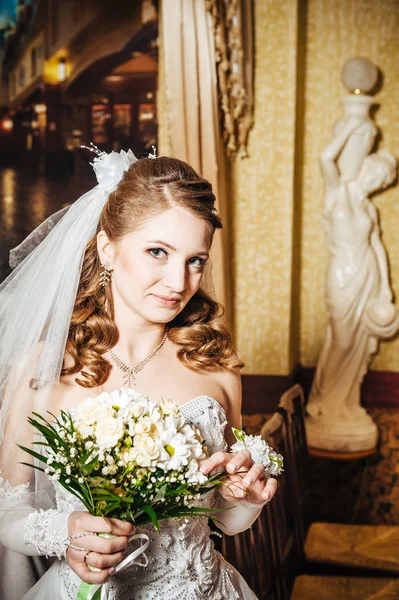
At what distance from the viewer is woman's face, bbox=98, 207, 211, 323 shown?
187cm

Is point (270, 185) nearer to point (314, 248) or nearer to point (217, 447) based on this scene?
point (314, 248)

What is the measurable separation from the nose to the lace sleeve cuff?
58cm

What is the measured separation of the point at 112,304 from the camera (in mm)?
2102

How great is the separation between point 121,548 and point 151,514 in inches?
5.4

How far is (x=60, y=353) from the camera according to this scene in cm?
196

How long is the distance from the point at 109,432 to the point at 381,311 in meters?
4.57

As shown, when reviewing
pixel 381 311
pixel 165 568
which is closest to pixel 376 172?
pixel 381 311

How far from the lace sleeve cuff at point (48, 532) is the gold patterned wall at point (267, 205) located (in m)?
3.94

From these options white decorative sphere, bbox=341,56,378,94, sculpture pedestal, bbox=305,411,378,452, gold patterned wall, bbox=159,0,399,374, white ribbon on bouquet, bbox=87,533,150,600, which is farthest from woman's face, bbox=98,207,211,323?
white decorative sphere, bbox=341,56,378,94

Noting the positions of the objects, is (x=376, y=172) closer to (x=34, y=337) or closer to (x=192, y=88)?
(x=192, y=88)

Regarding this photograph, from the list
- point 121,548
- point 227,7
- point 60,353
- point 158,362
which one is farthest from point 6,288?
point 227,7

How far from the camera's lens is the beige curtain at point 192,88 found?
14.2 ft

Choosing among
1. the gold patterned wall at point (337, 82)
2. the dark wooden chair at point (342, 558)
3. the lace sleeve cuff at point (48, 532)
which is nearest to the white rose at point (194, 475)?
the lace sleeve cuff at point (48, 532)

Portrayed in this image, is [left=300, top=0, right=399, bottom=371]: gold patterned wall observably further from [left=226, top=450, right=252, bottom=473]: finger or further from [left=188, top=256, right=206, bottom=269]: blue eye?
[left=226, top=450, right=252, bottom=473]: finger
